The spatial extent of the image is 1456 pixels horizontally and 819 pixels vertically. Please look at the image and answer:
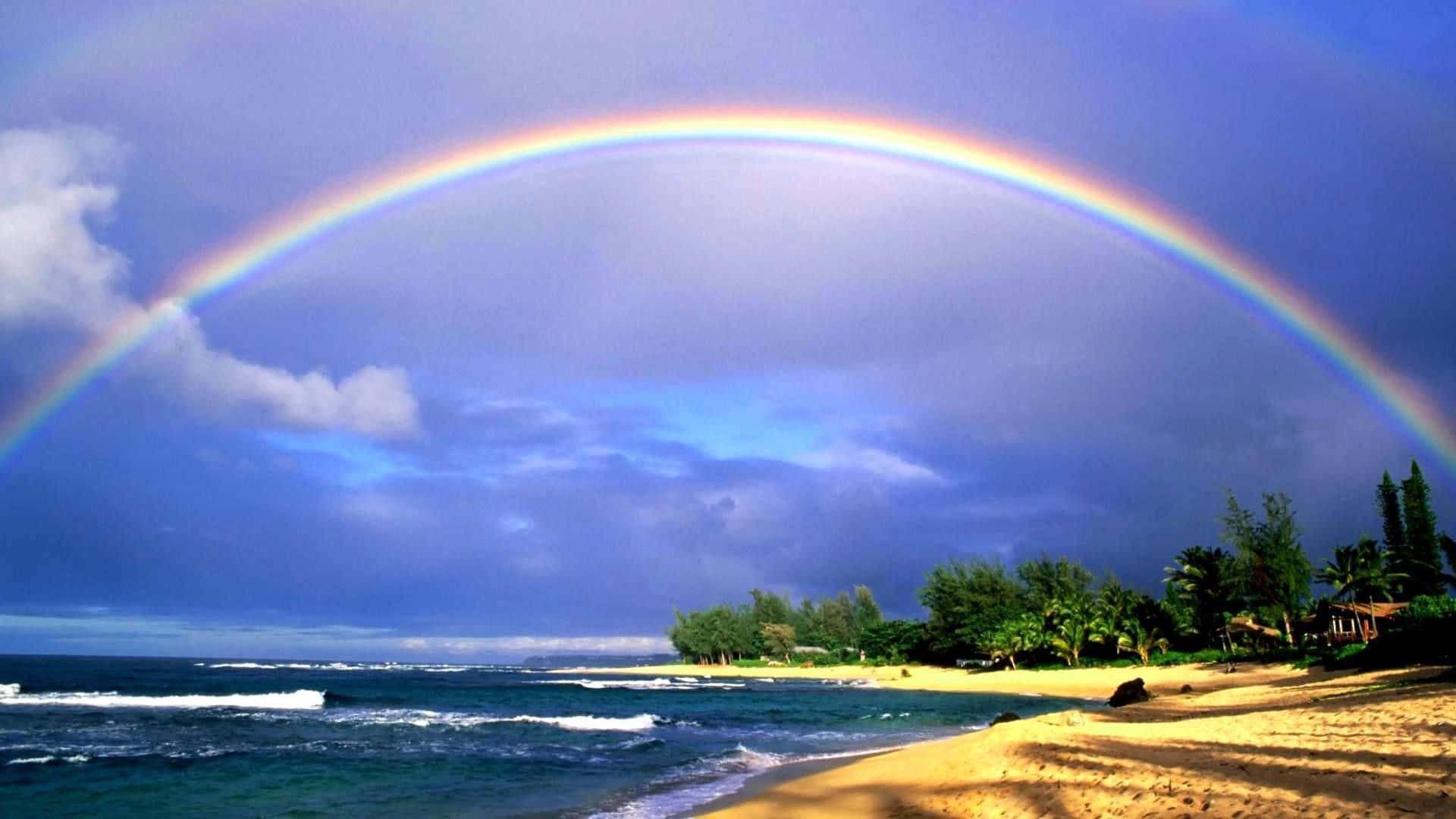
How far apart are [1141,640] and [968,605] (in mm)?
23622

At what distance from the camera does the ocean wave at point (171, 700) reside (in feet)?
175

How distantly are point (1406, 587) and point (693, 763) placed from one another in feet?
197

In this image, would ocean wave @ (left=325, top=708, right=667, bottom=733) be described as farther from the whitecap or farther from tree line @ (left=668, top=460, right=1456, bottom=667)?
tree line @ (left=668, top=460, right=1456, bottom=667)

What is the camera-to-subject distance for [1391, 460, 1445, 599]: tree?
61.2 m

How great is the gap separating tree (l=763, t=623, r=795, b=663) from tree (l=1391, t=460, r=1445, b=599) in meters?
86.4

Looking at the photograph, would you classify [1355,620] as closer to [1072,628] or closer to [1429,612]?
[1429,612]

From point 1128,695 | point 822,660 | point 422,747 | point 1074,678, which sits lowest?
point 822,660

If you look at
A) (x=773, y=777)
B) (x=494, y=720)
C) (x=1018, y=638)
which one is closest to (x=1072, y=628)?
(x=1018, y=638)

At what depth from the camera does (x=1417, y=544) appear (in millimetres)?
68500

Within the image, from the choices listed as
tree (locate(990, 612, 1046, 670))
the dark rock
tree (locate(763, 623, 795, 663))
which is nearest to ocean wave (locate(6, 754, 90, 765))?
the dark rock

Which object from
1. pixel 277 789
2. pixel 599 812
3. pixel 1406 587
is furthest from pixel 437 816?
pixel 1406 587

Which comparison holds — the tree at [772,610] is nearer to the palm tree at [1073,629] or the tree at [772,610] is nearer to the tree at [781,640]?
the tree at [781,640]

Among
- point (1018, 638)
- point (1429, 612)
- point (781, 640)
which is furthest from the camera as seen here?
point (781, 640)

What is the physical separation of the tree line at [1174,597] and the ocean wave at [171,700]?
5683 centimetres
